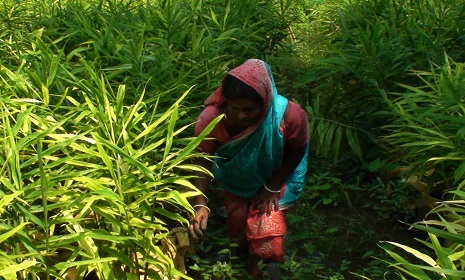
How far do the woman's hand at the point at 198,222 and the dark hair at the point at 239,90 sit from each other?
540mm

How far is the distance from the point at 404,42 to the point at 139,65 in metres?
1.74

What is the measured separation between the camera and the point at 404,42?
5.21m

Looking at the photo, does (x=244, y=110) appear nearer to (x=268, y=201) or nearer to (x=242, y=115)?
(x=242, y=115)

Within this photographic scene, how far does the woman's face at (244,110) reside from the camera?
141 inches

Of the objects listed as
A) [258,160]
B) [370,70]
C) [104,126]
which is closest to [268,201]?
[258,160]

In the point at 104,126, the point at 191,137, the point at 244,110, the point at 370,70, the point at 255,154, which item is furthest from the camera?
the point at 370,70

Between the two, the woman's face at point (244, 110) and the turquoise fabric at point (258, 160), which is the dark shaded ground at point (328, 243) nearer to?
the turquoise fabric at point (258, 160)

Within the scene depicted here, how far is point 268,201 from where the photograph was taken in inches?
157

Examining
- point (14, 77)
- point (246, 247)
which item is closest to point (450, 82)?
point (246, 247)

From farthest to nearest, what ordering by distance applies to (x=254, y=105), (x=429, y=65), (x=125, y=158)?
1. (x=429, y=65)
2. (x=254, y=105)
3. (x=125, y=158)

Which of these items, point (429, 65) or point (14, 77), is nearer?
point (14, 77)

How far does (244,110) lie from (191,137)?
2.05 feet

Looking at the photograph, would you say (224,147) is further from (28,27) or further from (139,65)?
(28,27)

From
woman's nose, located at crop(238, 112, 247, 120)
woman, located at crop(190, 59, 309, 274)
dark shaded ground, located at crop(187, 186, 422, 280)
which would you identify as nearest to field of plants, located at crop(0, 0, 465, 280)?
dark shaded ground, located at crop(187, 186, 422, 280)
